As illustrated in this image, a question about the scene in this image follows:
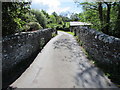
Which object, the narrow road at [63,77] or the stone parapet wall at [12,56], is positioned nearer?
the narrow road at [63,77]

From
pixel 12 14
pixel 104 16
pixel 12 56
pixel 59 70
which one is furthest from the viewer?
pixel 104 16

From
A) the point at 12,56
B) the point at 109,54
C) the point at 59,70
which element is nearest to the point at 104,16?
the point at 109,54

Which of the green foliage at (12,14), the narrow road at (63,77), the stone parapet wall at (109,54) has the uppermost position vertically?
the green foliage at (12,14)

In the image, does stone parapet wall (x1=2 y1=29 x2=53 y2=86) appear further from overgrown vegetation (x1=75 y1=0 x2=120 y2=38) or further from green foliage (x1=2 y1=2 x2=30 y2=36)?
overgrown vegetation (x1=75 y1=0 x2=120 y2=38)

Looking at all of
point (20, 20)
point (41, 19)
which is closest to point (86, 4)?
point (20, 20)

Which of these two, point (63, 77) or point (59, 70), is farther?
point (59, 70)

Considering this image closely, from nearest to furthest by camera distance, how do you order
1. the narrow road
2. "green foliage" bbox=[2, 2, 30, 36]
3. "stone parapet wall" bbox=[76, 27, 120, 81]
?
the narrow road < "stone parapet wall" bbox=[76, 27, 120, 81] < "green foliage" bbox=[2, 2, 30, 36]

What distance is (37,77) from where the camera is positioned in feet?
13.9

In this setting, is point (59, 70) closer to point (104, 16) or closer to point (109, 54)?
point (109, 54)

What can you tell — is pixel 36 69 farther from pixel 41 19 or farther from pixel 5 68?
pixel 41 19

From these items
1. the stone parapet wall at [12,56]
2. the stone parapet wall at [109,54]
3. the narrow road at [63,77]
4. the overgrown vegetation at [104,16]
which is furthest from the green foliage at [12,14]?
the overgrown vegetation at [104,16]

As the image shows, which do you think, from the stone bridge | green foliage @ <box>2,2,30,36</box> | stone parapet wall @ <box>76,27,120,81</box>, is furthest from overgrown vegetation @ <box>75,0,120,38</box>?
green foliage @ <box>2,2,30,36</box>

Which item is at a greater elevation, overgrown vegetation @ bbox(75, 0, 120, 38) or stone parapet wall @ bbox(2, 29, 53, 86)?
overgrown vegetation @ bbox(75, 0, 120, 38)

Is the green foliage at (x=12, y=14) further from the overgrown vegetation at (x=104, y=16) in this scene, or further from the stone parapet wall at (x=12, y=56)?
the overgrown vegetation at (x=104, y=16)
